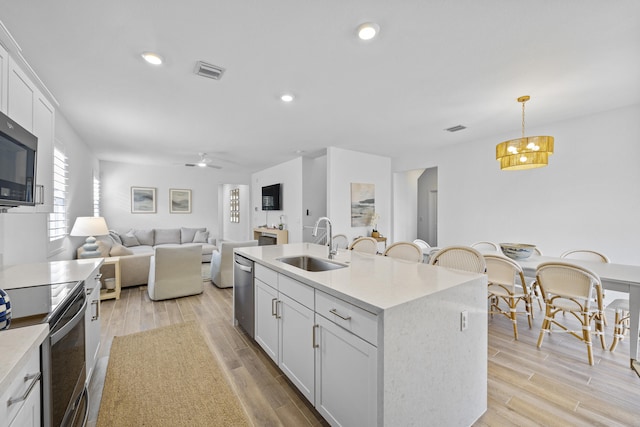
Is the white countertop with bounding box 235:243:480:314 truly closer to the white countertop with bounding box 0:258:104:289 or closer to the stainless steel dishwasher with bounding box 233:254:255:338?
the stainless steel dishwasher with bounding box 233:254:255:338

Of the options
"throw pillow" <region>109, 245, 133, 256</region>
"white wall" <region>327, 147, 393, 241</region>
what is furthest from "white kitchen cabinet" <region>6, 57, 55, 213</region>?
"white wall" <region>327, 147, 393, 241</region>

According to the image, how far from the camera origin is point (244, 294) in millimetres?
2701

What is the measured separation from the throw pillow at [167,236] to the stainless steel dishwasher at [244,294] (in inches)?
194

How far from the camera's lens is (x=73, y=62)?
231cm

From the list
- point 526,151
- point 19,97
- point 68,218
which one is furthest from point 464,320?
point 68,218

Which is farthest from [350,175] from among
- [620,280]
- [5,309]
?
[5,309]

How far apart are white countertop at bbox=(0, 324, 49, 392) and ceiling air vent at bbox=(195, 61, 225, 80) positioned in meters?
2.19

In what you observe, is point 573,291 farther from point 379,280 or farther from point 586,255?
point 379,280

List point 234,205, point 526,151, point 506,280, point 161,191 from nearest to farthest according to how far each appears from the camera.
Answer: point 506,280
point 526,151
point 161,191
point 234,205

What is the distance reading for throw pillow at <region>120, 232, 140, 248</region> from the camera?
6259 millimetres

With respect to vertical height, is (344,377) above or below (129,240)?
below

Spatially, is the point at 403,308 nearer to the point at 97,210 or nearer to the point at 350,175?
the point at 350,175

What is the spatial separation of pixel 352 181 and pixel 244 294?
3717 mm

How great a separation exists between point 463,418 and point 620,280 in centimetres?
192
